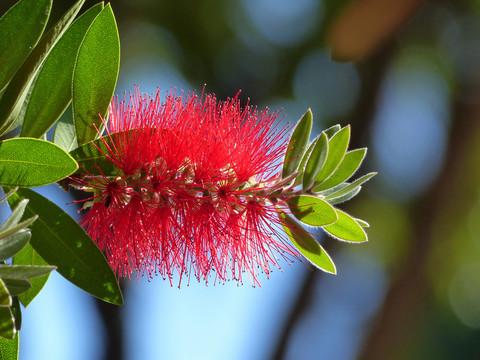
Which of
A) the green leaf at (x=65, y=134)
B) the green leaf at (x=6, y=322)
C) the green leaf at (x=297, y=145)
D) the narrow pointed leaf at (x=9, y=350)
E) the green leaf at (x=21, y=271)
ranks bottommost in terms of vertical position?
the narrow pointed leaf at (x=9, y=350)

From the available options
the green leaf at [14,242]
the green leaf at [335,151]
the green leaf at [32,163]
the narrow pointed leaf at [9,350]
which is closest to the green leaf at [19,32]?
the green leaf at [32,163]

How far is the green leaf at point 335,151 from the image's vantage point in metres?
1.09

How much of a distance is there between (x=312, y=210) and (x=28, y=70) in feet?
1.82

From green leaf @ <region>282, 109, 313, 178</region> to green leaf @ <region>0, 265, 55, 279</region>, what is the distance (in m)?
0.53

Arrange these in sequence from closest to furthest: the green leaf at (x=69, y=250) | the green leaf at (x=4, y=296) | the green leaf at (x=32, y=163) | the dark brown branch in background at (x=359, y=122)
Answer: the green leaf at (x=4, y=296), the green leaf at (x=32, y=163), the green leaf at (x=69, y=250), the dark brown branch in background at (x=359, y=122)

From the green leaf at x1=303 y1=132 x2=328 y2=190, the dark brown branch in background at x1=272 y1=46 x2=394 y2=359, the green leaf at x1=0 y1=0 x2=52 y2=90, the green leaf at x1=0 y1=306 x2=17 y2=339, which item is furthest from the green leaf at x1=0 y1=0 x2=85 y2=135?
the dark brown branch in background at x1=272 y1=46 x2=394 y2=359

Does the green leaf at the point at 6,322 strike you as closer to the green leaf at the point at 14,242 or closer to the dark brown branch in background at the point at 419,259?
the green leaf at the point at 14,242

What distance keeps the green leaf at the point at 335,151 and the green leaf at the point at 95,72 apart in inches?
16.6

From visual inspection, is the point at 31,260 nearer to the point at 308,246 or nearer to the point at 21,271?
the point at 21,271

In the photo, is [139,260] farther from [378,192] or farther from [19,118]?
[378,192]

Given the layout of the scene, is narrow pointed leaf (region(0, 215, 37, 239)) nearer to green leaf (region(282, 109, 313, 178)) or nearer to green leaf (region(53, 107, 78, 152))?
green leaf (region(53, 107, 78, 152))

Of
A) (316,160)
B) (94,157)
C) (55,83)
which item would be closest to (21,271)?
(94,157)

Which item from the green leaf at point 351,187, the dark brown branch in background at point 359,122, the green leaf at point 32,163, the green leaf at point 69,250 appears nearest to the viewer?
the green leaf at point 32,163

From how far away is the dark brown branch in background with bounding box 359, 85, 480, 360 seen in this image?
11.3 feet
